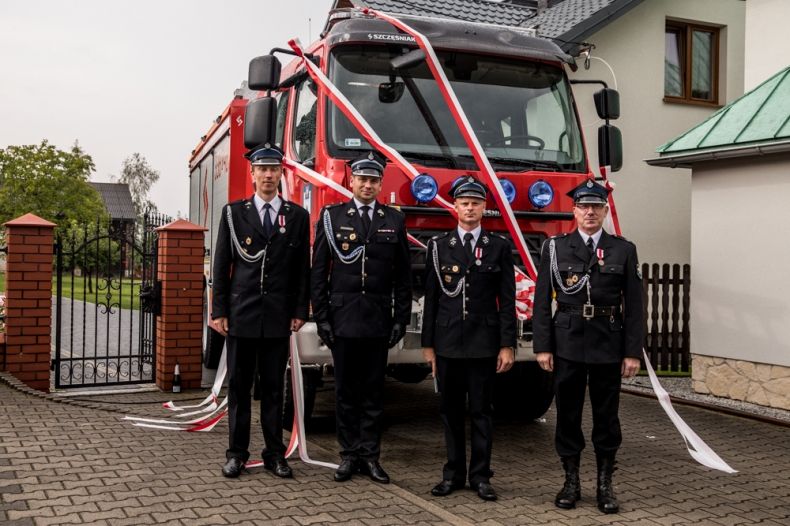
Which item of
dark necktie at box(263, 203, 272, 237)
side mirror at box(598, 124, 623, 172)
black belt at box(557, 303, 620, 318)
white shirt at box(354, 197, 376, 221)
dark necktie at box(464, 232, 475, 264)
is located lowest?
black belt at box(557, 303, 620, 318)

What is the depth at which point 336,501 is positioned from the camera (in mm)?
4988

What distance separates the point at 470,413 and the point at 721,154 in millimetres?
5261

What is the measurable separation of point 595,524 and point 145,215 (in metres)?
6.60

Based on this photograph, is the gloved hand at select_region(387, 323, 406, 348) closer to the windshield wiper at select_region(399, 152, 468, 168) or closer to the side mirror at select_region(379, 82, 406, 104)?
the windshield wiper at select_region(399, 152, 468, 168)

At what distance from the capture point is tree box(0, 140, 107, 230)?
1617 inches

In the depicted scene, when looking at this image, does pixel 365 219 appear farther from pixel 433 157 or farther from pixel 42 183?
pixel 42 183

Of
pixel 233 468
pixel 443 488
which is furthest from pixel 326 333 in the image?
pixel 443 488

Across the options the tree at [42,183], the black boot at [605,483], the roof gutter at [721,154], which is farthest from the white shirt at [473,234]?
the tree at [42,183]

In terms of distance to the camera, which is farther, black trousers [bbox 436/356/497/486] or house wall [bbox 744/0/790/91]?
house wall [bbox 744/0/790/91]

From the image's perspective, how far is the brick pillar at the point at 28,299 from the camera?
812cm

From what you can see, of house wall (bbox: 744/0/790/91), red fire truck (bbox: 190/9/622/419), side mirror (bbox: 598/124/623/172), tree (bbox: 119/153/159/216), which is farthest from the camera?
tree (bbox: 119/153/159/216)

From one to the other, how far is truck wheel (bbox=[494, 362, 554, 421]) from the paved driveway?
21cm

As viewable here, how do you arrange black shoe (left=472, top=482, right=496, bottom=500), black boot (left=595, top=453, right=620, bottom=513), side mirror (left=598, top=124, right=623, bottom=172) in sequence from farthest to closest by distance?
side mirror (left=598, top=124, right=623, bottom=172), black shoe (left=472, top=482, right=496, bottom=500), black boot (left=595, top=453, right=620, bottom=513)

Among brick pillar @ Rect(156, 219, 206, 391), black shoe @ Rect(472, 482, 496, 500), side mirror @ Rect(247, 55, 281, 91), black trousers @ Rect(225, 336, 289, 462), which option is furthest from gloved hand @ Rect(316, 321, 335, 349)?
brick pillar @ Rect(156, 219, 206, 391)
